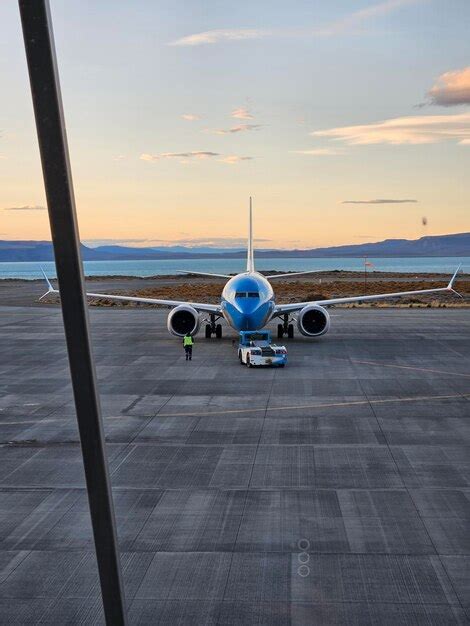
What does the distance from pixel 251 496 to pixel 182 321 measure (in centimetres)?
2613

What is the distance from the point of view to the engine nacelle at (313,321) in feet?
138

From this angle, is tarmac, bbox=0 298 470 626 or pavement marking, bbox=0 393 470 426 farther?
pavement marking, bbox=0 393 470 426

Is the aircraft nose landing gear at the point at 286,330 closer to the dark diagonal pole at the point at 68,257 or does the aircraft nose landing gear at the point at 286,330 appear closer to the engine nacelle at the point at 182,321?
the engine nacelle at the point at 182,321

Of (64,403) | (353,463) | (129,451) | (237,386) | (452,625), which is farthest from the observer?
(237,386)

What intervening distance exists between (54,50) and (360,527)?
11750 millimetres

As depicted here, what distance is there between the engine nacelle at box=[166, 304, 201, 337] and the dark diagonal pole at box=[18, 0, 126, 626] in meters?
36.6

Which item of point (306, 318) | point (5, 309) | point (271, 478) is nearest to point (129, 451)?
point (271, 478)

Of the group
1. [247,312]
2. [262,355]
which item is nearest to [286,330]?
[247,312]

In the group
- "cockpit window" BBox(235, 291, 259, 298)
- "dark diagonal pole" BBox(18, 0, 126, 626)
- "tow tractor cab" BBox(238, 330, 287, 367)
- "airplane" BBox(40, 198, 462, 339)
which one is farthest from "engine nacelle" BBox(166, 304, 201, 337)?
"dark diagonal pole" BBox(18, 0, 126, 626)

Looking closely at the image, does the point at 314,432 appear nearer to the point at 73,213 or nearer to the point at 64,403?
the point at 64,403

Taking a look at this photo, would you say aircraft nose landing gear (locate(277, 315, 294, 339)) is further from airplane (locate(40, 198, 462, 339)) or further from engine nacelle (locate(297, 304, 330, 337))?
engine nacelle (locate(297, 304, 330, 337))

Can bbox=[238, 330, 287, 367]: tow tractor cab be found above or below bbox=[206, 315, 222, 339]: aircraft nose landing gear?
above

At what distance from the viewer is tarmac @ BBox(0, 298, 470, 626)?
11039 millimetres

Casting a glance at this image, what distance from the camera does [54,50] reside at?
384cm
